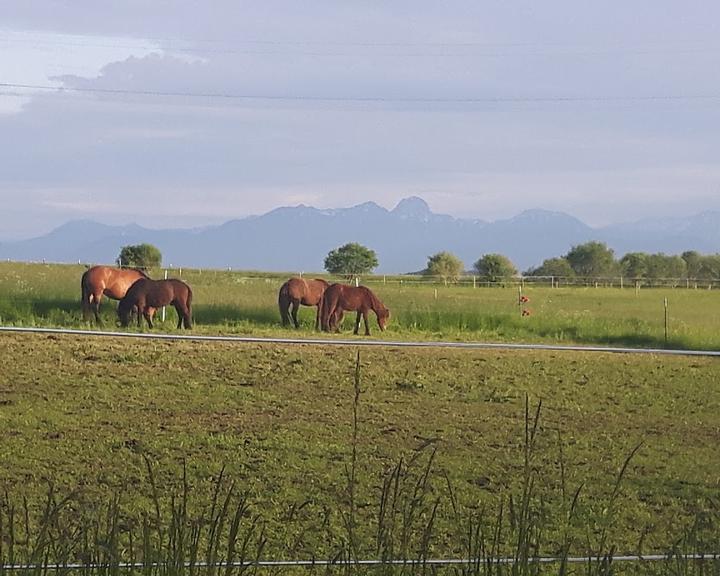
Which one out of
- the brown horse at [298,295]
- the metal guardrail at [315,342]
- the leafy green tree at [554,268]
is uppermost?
the leafy green tree at [554,268]

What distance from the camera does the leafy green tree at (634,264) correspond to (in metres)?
78.6

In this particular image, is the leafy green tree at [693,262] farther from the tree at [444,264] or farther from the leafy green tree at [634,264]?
the tree at [444,264]

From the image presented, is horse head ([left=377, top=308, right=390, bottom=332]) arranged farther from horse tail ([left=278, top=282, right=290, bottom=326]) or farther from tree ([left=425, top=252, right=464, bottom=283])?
tree ([left=425, top=252, right=464, bottom=283])

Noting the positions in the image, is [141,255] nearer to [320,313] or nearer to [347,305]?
[320,313]

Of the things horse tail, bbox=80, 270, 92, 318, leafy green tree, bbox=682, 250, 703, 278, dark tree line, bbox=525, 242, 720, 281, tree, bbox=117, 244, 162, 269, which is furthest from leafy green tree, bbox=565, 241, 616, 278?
horse tail, bbox=80, 270, 92, 318

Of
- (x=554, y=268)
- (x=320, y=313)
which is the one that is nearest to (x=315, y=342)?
(x=320, y=313)

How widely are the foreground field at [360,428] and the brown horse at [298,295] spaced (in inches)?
160

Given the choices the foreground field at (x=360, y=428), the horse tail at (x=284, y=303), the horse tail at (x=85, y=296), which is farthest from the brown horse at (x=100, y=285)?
the foreground field at (x=360, y=428)

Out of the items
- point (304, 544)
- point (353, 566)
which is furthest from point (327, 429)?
point (353, 566)

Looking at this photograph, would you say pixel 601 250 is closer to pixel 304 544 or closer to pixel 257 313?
pixel 257 313

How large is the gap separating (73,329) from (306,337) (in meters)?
3.89

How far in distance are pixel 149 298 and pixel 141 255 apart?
46452mm

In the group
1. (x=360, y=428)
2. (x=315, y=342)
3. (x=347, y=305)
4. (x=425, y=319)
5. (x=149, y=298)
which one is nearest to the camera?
(x=360, y=428)

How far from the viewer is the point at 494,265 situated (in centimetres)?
7100
